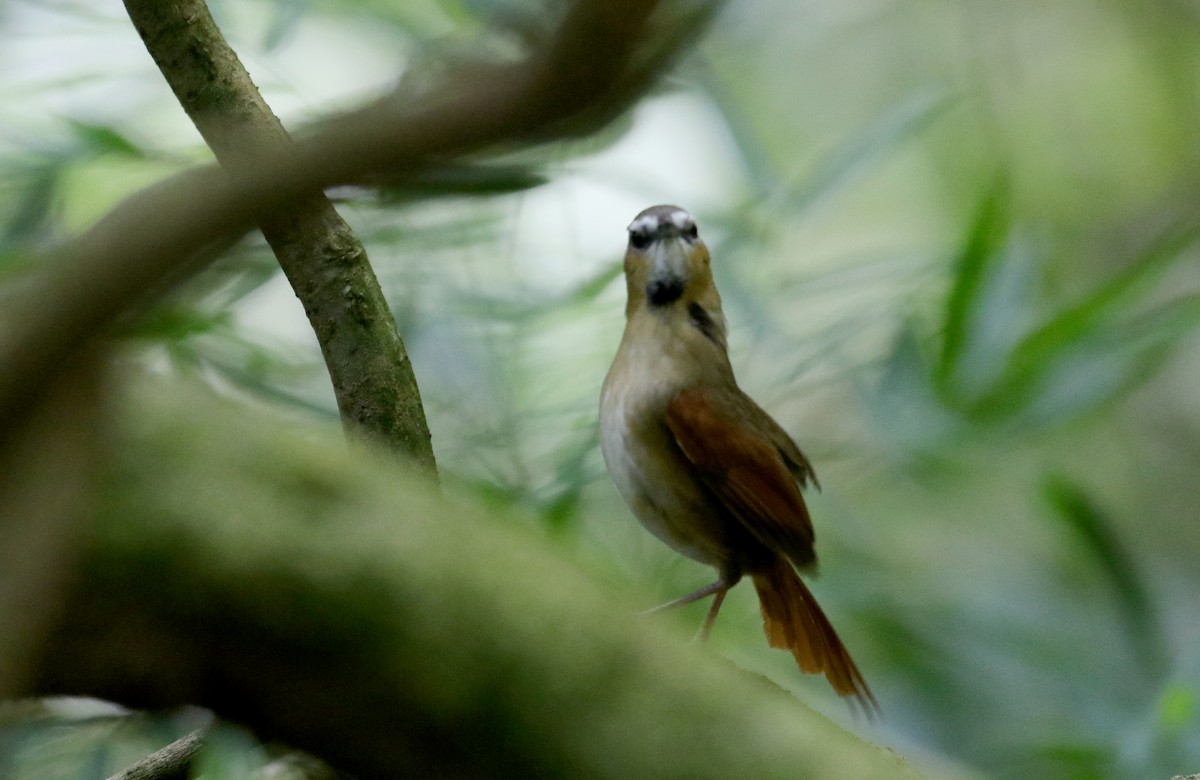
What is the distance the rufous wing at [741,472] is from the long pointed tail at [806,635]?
0.18 ft

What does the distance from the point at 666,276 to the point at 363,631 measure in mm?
794

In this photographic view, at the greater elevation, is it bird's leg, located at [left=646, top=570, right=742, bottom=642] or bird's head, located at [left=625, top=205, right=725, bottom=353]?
bird's head, located at [left=625, top=205, right=725, bottom=353]

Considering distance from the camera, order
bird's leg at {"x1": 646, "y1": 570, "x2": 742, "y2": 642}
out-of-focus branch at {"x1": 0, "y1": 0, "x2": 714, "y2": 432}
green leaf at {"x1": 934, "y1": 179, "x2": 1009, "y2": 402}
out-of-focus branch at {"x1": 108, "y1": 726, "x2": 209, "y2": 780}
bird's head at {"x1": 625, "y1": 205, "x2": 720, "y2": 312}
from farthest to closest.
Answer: green leaf at {"x1": 934, "y1": 179, "x2": 1009, "y2": 402} < bird's head at {"x1": 625, "y1": 205, "x2": 720, "y2": 312} < bird's leg at {"x1": 646, "y1": 570, "x2": 742, "y2": 642} < out-of-focus branch at {"x1": 108, "y1": 726, "x2": 209, "y2": 780} < out-of-focus branch at {"x1": 0, "y1": 0, "x2": 714, "y2": 432}

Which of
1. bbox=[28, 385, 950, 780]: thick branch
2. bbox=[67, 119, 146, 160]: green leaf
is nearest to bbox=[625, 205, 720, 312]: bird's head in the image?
bbox=[67, 119, 146, 160]: green leaf

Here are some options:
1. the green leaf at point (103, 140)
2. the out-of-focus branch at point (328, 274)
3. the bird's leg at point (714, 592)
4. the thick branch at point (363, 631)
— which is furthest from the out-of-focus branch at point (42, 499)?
the green leaf at point (103, 140)

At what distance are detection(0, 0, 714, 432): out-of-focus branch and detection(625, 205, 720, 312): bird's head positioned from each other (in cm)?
109

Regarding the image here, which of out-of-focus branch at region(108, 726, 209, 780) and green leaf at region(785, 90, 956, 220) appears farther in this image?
green leaf at region(785, 90, 956, 220)

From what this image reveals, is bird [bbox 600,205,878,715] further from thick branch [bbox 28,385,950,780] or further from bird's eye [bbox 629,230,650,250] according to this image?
thick branch [bbox 28,385,950,780]

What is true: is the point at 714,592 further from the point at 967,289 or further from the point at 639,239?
the point at 967,289

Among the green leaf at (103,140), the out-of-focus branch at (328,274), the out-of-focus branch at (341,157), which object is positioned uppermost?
the green leaf at (103,140)

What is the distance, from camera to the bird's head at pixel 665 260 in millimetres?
1371

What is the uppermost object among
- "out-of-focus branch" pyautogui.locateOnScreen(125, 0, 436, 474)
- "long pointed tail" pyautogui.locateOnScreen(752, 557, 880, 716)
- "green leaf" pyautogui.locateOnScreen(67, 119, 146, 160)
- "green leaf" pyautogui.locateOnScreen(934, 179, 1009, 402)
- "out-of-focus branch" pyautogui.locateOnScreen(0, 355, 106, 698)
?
"green leaf" pyautogui.locateOnScreen(67, 119, 146, 160)

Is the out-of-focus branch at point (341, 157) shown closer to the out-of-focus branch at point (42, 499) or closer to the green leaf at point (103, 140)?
the out-of-focus branch at point (42, 499)

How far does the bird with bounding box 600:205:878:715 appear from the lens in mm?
1309
